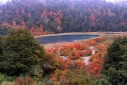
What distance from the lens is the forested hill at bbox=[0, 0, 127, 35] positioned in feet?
367

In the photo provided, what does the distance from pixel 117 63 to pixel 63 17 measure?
106m

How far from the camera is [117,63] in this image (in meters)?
20.8

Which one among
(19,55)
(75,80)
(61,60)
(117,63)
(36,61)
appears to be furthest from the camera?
(61,60)

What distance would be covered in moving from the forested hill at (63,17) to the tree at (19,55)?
8171cm

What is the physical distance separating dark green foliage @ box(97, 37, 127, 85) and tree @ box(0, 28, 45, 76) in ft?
28.3

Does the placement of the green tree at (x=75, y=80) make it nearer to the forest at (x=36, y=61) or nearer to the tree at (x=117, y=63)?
the tree at (x=117, y=63)

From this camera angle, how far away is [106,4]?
140 meters

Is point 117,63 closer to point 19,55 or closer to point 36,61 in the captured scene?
point 36,61

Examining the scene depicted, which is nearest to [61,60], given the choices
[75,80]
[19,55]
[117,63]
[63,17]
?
[19,55]

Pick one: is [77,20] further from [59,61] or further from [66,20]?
[59,61]

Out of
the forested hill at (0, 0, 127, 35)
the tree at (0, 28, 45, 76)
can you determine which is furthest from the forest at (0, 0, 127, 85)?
the forested hill at (0, 0, 127, 35)

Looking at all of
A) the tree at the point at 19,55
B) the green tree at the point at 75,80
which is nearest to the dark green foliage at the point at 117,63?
the green tree at the point at 75,80

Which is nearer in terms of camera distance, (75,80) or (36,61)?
(75,80)

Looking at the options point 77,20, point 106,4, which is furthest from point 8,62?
point 106,4
